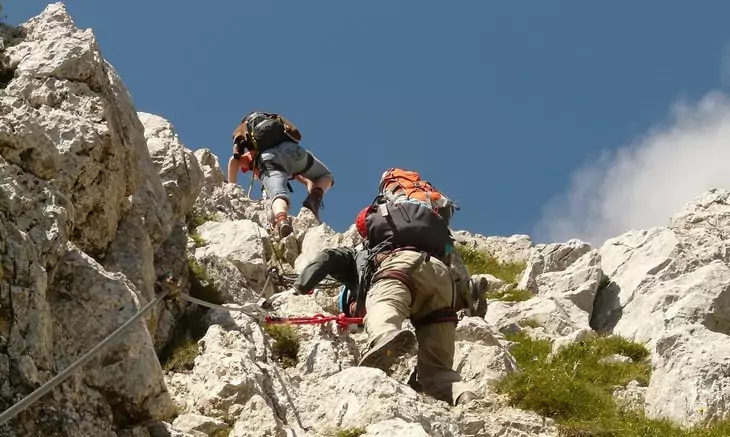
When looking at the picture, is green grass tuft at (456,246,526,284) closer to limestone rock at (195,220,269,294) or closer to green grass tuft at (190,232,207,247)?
limestone rock at (195,220,269,294)

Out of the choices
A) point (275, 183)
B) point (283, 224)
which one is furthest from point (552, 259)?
point (275, 183)

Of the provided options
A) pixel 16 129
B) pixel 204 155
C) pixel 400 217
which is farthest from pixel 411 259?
pixel 204 155

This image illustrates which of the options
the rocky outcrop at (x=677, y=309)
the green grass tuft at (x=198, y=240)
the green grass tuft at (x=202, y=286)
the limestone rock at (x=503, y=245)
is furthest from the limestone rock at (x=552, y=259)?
the green grass tuft at (x=202, y=286)

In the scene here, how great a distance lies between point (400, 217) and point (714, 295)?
466 cm

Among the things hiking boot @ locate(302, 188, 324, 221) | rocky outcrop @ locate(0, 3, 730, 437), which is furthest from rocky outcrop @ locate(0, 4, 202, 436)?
hiking boot @ locate(302, 188, 324, 221)

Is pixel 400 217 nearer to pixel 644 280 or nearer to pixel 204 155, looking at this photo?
pixel 644 280

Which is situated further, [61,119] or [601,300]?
[601,300]

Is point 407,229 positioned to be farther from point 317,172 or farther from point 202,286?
point 317,172

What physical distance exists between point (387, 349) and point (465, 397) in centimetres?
87

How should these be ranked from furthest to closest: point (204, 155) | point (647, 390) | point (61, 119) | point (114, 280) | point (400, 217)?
point (204, 155) → point (400, 217) → point (647, 390) → point (61, 119) → point (114, 280)

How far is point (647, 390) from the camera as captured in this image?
10.4m

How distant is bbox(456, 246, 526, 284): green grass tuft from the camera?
1851cm

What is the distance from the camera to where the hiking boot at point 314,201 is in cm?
1717

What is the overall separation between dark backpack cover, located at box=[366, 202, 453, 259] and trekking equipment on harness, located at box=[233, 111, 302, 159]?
477 cm
